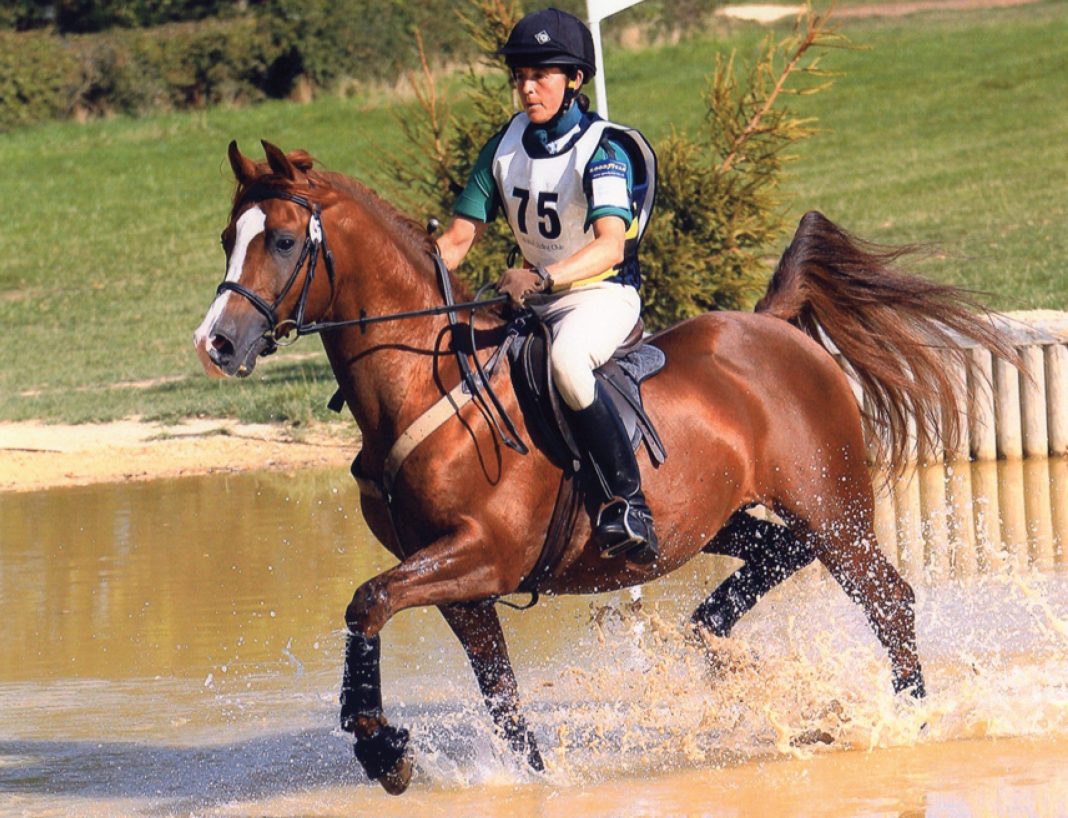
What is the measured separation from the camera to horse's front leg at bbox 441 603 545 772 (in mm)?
6777

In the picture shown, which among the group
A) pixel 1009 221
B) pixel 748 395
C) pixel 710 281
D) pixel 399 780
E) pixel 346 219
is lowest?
pixel 1009 221

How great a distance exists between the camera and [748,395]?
725cm

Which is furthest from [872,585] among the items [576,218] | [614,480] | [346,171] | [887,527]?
[346,171]

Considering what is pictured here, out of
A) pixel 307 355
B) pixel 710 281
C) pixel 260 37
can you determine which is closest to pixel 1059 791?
pixel 710 281

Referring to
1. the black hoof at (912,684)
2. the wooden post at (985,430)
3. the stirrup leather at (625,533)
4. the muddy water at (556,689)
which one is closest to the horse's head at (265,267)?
the stirrup leather at (625,533)

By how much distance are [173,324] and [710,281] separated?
9357 mm

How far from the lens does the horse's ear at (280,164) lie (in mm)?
5984

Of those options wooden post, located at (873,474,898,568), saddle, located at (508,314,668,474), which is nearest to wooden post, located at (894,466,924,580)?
wooden post, located at (873,474,898,568)

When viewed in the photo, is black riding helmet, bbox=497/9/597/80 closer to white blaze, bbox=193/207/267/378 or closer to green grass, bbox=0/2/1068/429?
white blaze, bbox=193/207/267/378

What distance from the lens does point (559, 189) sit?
6469 millimetres

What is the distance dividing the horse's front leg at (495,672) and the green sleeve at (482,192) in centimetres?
147

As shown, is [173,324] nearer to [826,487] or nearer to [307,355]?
[307,355]

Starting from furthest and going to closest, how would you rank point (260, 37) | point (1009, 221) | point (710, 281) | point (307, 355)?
point (260, 37) → point (1009, 221) → point (307, 355) → point (710, 281)

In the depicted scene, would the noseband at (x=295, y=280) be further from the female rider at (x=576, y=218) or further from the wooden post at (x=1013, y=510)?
the wooden post at (x=1013, y=510)
